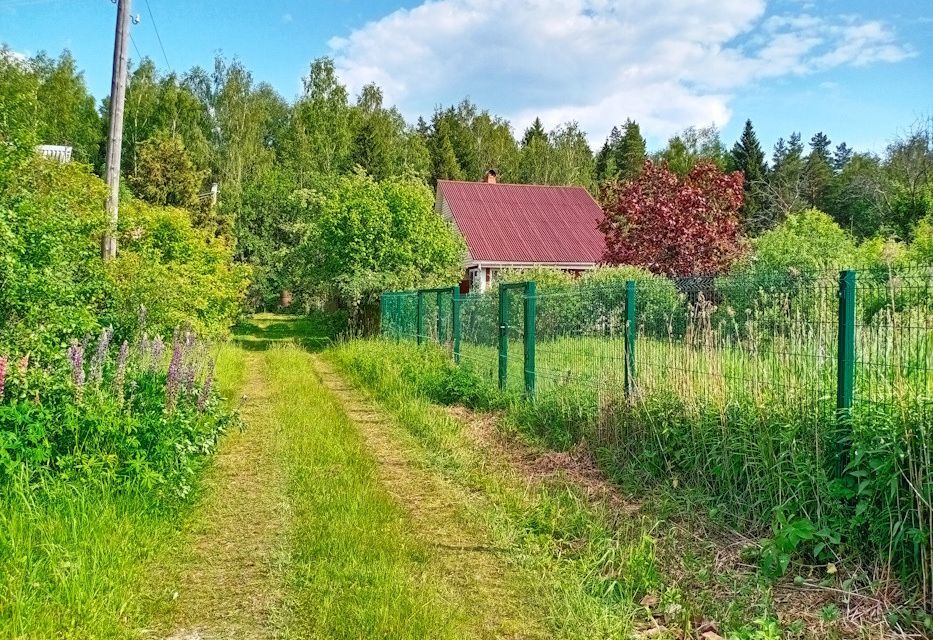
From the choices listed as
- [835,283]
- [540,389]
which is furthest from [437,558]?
[540,389]

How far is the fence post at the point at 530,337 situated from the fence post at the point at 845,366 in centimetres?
386

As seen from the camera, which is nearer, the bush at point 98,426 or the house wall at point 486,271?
the bush at point 98,426

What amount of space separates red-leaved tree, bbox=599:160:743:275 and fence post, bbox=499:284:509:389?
10143 millimetres

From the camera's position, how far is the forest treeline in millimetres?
27556

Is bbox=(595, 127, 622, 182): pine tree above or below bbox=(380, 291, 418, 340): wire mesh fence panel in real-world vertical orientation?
above

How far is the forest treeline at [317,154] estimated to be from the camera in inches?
1085

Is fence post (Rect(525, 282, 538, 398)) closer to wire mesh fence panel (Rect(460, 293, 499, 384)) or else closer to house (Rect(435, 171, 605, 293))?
wire mesh fence panel (Rect(460, 293, 499, 384))

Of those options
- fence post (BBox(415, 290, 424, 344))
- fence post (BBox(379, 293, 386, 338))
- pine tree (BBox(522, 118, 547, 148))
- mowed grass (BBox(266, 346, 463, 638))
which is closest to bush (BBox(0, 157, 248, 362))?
mowed grass (BBox(266, 346, 463, 638))

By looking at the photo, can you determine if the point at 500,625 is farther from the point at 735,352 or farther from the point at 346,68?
the point at 346,68

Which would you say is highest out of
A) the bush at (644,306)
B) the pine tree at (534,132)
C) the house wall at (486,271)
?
the pine tree at (534,132)

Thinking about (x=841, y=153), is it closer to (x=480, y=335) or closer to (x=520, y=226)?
(x=520, y=226)

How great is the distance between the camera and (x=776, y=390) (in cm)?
401

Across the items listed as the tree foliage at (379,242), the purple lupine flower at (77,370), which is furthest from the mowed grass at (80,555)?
the tree foliage at (379,242)

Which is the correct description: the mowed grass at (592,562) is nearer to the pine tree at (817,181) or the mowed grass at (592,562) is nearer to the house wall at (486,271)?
the house wall at (486,271)
